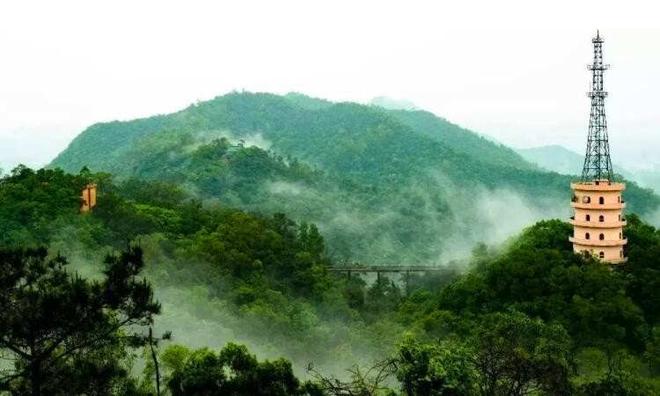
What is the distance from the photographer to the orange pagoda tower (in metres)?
35.6

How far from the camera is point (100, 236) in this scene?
42.6 meters

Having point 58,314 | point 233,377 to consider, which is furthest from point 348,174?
point 58,314

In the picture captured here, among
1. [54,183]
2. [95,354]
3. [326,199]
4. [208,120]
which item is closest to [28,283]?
[95,354]

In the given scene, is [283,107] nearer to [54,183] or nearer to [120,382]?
[54,183]

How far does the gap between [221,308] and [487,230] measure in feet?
232

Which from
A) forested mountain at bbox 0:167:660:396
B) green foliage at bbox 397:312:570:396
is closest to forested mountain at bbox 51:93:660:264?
forested mountain at bbox 0:167:660:396

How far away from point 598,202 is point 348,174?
310 ft

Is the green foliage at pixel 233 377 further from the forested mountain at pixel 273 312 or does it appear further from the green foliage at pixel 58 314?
the green foliage at pixel 58 314

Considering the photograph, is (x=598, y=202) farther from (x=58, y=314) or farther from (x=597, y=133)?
(x=58, y=314)

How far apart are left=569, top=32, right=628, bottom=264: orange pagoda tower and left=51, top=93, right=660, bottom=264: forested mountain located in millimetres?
45443

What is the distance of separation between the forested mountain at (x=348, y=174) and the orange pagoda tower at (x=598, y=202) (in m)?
45.4

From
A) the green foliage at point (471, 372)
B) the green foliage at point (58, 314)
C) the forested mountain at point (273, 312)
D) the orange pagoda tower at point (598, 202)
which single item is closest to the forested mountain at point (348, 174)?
the forested mountain at point (273, 312)

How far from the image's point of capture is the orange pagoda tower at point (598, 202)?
35.6 m

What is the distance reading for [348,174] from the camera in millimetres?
129750
